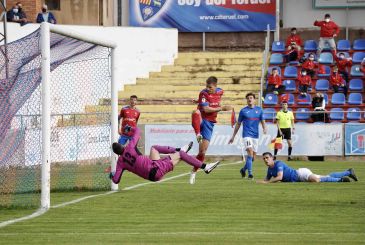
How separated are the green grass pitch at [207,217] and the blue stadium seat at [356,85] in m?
18.9

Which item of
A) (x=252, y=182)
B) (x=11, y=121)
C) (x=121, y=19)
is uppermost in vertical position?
(x=121, y=19)

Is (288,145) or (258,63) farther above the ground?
(258,63)

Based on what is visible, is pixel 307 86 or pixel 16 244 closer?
pixel 16 244

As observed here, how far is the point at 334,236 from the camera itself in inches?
523

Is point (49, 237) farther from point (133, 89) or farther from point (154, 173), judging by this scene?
point (133, 89)

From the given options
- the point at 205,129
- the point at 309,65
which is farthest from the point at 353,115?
the point at 205,129

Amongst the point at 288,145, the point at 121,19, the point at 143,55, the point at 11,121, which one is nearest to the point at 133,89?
the point at 143,55

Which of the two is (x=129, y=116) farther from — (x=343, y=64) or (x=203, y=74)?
(x=343, y=64)

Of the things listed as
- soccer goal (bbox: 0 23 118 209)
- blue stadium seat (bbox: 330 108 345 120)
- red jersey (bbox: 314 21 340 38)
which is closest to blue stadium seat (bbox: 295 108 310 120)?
blue stadium seat (bbox: 330 108 345 120)

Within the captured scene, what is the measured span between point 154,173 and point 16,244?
6.03m

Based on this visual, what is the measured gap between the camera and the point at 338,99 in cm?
4081

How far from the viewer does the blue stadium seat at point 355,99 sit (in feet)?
133

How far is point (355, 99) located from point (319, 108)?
2.58 m

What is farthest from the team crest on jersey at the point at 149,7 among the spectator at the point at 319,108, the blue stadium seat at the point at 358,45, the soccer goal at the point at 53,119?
the soccer goal at the point at 53,119
